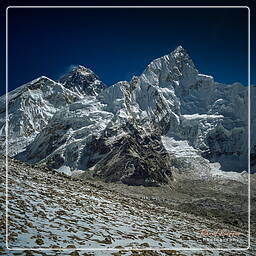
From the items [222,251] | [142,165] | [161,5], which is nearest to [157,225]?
[222,251]

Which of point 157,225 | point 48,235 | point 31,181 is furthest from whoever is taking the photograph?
point 31,181

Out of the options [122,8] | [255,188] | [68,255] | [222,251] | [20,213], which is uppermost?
[122,8]

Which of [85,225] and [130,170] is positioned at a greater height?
[85,225]

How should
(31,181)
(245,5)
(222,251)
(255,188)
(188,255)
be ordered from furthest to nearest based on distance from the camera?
(255,188), (31,181), (245,5), (222,251), (188,255)

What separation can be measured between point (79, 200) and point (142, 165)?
570 feet

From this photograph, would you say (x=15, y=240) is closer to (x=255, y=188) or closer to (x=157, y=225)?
(x=157, y=225)

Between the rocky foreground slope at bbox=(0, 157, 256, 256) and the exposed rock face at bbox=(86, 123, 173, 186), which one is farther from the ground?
the rocky foreground slope at bbox=(0, 157, 256, 256)

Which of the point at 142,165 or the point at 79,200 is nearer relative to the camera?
the point at 79,200

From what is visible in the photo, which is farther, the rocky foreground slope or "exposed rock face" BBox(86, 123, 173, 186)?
"exposed rock face" BBox(86, 123, 173, 186)

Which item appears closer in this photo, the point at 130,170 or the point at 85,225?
the point at 85,225

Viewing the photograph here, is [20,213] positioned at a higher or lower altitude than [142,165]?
higher

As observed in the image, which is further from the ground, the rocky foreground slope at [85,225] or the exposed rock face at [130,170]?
the rocky foreground slope at [85,225]

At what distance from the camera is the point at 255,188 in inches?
6181

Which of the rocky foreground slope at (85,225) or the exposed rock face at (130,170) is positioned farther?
the exposed rock face at (130,170)
